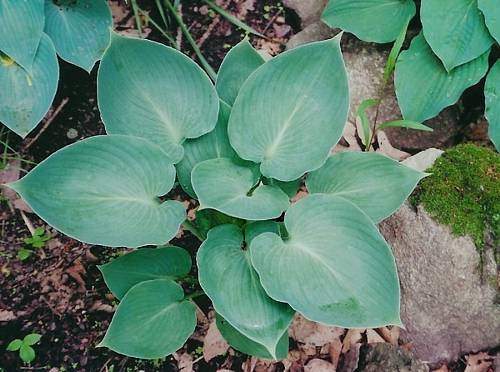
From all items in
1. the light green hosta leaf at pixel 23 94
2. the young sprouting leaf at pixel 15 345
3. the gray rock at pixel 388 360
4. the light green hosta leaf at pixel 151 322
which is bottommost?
the young sprouting leaf at pixel 15 345

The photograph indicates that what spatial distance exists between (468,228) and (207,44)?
4.33 feet

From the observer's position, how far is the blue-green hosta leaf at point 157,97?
1.67m

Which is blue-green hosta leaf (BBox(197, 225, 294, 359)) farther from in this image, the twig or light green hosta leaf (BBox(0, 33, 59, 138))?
the twig

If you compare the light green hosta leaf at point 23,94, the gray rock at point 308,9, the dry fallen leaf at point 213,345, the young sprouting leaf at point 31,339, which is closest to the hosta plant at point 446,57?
the gray rock at point 308,9

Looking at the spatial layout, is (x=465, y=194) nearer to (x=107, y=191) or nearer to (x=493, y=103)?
(x=493, y=103)

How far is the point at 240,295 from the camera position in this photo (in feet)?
5.11

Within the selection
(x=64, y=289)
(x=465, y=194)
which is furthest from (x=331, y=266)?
(x=64, y=289)

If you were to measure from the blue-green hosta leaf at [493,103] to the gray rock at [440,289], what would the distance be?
1.37 ft

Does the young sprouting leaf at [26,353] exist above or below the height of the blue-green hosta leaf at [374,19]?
below

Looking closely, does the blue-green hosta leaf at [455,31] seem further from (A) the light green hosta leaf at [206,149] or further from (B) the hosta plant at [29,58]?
(B) the hosta plant at [29,58]

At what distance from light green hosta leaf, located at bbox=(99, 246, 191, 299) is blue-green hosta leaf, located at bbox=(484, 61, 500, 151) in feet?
3.76

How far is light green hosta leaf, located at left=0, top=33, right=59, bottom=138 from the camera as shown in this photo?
1.97 metres

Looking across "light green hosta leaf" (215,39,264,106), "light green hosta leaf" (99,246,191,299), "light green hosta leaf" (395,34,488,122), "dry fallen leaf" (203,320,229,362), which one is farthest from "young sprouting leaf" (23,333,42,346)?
"light green hosta leaf" (395,34,488,122)

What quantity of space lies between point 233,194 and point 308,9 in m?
1.22
